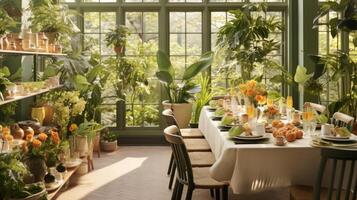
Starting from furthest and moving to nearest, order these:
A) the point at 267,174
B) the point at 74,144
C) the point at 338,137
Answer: the point at 74,144 → the point at 338,137 → the point at 267,174

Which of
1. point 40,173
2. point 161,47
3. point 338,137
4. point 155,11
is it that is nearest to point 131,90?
point 161,47

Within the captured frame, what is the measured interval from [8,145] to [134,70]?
10.9 feet

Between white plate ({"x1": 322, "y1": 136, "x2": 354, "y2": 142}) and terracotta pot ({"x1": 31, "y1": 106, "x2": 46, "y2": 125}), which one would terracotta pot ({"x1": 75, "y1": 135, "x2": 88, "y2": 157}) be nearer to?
terracotta pot ({"x1": 31, "y1": 106, "x2": 46, "y2": 125})

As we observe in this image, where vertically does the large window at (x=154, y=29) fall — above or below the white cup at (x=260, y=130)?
above

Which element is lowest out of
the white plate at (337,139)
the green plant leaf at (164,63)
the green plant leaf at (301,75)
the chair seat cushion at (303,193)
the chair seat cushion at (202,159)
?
the chair seat cushion at (303,193)

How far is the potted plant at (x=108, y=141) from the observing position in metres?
6.96

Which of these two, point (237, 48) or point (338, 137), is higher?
point (237, 48)

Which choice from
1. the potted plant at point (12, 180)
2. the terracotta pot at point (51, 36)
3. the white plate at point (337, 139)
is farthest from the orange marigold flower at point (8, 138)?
the white plate at point (337, 139)

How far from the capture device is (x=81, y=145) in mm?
5422

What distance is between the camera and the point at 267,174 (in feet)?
10.2

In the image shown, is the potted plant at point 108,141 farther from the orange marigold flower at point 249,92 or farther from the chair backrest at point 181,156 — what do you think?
the chair backrest at point 181,156

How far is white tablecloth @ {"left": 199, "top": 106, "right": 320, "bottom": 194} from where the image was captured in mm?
3064

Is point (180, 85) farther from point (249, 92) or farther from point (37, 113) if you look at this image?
point (249, 92)

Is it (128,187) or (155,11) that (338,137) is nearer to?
(128,187)
